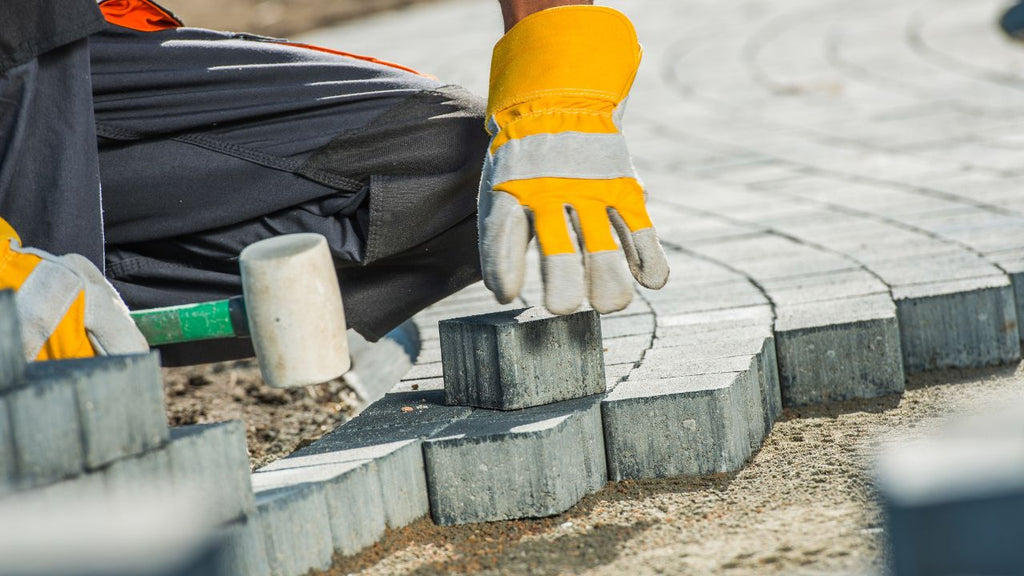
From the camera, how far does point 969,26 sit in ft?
31.9

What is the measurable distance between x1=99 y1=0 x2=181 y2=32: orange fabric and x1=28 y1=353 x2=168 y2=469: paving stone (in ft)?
4.01

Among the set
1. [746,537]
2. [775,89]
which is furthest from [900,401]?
[775,89]

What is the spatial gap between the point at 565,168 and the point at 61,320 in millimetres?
995

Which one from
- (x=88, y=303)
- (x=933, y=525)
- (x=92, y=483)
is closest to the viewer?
(x=933, y=525)

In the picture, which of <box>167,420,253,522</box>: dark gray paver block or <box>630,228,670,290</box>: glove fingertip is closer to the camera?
<box>167,420,253,522</box>: dark gray paver block

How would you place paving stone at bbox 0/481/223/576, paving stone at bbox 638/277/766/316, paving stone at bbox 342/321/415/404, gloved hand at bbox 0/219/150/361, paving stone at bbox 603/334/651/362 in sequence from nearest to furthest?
paving stone at bbox 0/481/223/576
gloved hand at bbox 0/219/150/361
paving stone at bbox 603/334/651/362
paving stone at bbox 638/277/766/316
paving stone at bbox 342/321/415/404

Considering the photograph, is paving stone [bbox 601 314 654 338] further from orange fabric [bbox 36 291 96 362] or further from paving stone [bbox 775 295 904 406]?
orange fabric [bbox 36 291 96 362]

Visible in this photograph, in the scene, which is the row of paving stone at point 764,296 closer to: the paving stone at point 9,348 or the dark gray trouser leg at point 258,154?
the dark gray trouser leg at point 258,154

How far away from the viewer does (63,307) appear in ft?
7.02

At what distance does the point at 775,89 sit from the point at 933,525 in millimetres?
7299

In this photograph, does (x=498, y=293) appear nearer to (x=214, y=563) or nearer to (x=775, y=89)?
(x=214, y=563)

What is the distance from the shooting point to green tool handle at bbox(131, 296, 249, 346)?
2410 mm

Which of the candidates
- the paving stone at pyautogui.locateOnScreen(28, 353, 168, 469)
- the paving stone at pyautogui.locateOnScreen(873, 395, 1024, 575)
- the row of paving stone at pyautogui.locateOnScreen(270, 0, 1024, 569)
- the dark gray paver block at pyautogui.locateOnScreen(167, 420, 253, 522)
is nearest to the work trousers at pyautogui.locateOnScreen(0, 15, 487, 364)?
the row of paving stone at pyautogui.locateOnScreen(270, 0, 1024, 569)

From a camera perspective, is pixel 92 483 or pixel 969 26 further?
pixel 969 26
